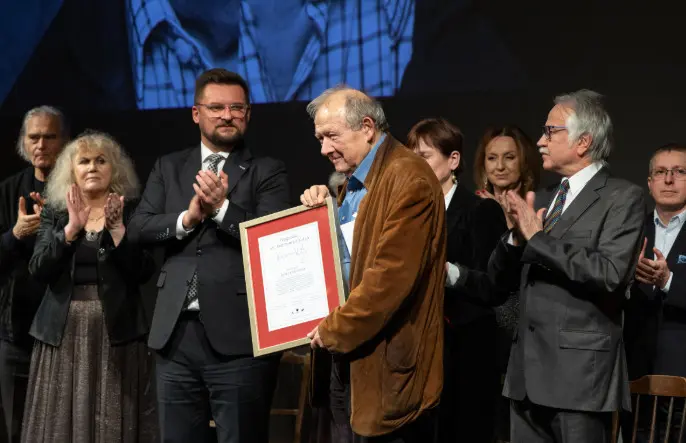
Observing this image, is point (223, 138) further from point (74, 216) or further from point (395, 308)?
point (395, 308)

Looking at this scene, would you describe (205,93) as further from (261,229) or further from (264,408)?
(264,408)

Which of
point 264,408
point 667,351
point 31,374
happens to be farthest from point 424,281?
point 31,374

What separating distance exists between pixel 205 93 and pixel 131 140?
216 cm

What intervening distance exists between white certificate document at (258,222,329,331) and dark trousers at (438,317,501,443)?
88 centimetres

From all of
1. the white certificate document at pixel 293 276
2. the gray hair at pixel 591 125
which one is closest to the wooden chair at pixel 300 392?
the white certificate document at pixel 293 276

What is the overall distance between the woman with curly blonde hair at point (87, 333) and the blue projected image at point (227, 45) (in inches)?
60.1

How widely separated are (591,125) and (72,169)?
2.36 meters

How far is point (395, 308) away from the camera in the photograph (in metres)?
2.71

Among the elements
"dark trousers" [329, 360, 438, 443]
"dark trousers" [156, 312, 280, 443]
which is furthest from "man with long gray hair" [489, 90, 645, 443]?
"dark trousers" [156, 312, 280, 443]

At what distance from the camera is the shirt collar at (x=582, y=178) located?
127 inches

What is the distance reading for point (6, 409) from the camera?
15.3ft

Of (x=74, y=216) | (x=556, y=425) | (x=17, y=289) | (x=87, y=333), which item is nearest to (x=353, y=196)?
(x=556, y=425)

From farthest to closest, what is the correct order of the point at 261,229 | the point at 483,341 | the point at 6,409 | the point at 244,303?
the point at 6,409 → the point at 483,341 → the point at 244,303 → the point at 261,229

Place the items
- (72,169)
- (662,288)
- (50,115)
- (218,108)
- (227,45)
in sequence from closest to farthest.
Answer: (218,108), (662,288), (72,169), (50,115), (227,45)
